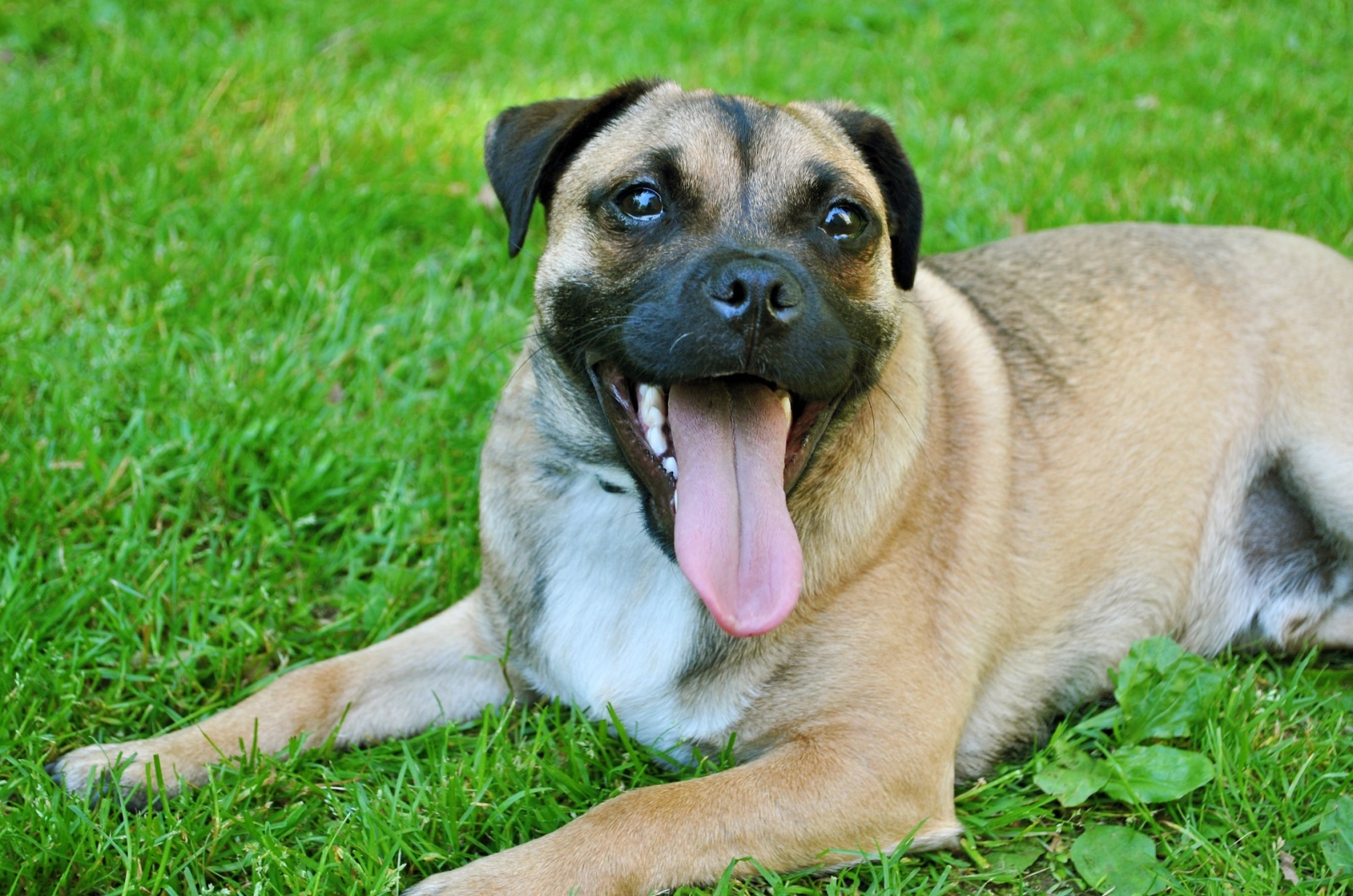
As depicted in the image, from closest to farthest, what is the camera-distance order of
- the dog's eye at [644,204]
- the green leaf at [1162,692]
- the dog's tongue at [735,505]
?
the dog's tongue at [735,505] → the dog's eye at [644,204] → the green leaf at [1162,692]

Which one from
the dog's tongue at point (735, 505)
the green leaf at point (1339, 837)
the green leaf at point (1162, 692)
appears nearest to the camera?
the dog's tongue at point (735, 505)

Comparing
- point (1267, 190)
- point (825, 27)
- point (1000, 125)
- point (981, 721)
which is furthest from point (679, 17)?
point (981, 721)

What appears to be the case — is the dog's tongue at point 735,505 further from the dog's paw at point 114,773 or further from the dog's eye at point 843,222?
the dog's paw at point 114,773

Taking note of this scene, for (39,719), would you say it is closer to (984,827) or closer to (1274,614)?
(984,827)

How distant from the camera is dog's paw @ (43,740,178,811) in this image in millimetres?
3125

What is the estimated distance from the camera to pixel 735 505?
299 centimetres

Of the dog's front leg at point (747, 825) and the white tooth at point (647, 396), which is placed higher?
the white tooth at point (647, 396)

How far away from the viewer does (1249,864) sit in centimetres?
308

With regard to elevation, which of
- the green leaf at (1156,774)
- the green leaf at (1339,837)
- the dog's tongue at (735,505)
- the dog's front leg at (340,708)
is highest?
the dog's tongue at (735,505)

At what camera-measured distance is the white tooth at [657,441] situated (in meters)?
3.07

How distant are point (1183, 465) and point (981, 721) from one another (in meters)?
1.19

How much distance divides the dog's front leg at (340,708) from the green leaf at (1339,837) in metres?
2.43

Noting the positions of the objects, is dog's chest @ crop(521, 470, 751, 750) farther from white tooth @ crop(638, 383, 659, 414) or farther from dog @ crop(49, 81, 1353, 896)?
white tooth @ crop(638, 383, 659, 414)

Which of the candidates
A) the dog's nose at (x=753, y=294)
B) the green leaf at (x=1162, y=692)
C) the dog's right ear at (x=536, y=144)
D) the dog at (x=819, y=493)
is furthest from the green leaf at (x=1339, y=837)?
the dog's right ear at (x=536, y=144)
